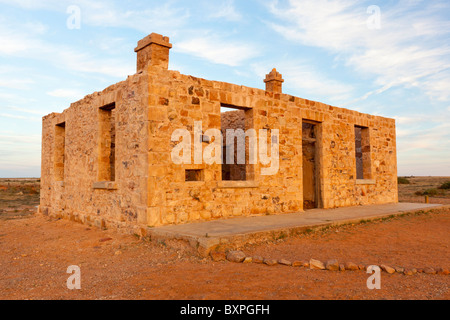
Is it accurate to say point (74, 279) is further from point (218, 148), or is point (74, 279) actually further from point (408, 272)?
point (408, 272)

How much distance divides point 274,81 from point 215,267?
5.61 meters

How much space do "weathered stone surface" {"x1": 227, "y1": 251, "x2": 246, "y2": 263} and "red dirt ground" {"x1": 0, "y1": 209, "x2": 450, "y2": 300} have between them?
0.17m

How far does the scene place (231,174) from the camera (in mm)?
10688

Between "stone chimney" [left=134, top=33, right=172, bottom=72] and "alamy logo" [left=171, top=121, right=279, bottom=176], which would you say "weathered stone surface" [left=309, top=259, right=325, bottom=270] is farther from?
"stone chimney" [left=134, top=33, right=172, bottom=72]

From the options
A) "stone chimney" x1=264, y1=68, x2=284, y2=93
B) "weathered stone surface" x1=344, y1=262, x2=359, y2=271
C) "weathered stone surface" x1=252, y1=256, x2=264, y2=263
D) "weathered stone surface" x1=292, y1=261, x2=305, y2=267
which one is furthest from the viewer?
"stone chimney" x1=264, y1=68, x2=284, y2=93

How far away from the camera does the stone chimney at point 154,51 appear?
6.38 metres

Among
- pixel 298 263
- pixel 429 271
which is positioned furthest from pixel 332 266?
pixel 429 271

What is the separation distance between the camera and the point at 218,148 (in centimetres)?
700

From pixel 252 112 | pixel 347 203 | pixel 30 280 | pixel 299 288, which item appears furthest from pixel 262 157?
pixel 30 280

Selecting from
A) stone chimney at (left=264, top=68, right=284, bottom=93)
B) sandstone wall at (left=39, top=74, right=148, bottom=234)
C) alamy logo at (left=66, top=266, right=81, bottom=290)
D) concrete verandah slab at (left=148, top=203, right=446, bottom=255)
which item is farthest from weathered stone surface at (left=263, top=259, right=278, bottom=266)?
stone chimney at (left=264, top=68, right=284, bottom=93)

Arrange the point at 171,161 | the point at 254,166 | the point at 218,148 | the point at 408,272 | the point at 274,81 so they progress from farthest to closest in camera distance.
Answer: the point at 274,81
the point at 254,166
the point at 218,148
the point at 171,161
the point at 408,272

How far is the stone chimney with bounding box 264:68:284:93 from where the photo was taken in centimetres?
851

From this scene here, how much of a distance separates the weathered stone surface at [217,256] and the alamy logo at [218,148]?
2.26 m

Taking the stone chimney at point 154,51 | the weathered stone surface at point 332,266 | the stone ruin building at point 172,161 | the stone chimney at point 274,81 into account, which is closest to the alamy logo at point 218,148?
the stone ruin building at point 172,161
